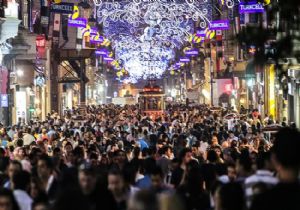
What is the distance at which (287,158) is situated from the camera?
6086mm

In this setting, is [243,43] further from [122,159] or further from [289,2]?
[122,159]

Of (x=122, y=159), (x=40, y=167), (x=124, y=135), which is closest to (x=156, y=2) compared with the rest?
(x=124, y=135)

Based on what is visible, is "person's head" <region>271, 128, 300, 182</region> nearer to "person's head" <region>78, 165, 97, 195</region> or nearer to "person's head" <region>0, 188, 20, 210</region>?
"person's head" <region>0, 188, 20, 210</region>

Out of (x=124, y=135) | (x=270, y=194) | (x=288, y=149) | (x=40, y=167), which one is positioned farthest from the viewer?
(x=124, y=135)

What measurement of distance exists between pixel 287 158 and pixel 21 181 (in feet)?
14.0

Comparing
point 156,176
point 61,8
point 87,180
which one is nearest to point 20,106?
point 61,8

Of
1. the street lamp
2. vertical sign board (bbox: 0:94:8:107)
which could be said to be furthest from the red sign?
vertical sign board (bbox: 0:94:8:107)

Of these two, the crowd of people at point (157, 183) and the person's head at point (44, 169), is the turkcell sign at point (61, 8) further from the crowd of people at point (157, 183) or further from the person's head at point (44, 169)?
the person's head at point (44, 169)

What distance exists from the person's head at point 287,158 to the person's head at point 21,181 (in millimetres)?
4069

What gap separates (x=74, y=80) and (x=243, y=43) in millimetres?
58688

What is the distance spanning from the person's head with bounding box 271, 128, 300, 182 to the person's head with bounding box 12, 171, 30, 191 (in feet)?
13.4

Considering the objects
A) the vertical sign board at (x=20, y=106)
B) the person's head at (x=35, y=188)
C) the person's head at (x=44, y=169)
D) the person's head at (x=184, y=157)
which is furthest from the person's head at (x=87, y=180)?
the vertical sign board at (x=20, y=106)

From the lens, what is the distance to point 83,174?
891 centimetres

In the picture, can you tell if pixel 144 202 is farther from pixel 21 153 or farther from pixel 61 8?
pixel 61 8
